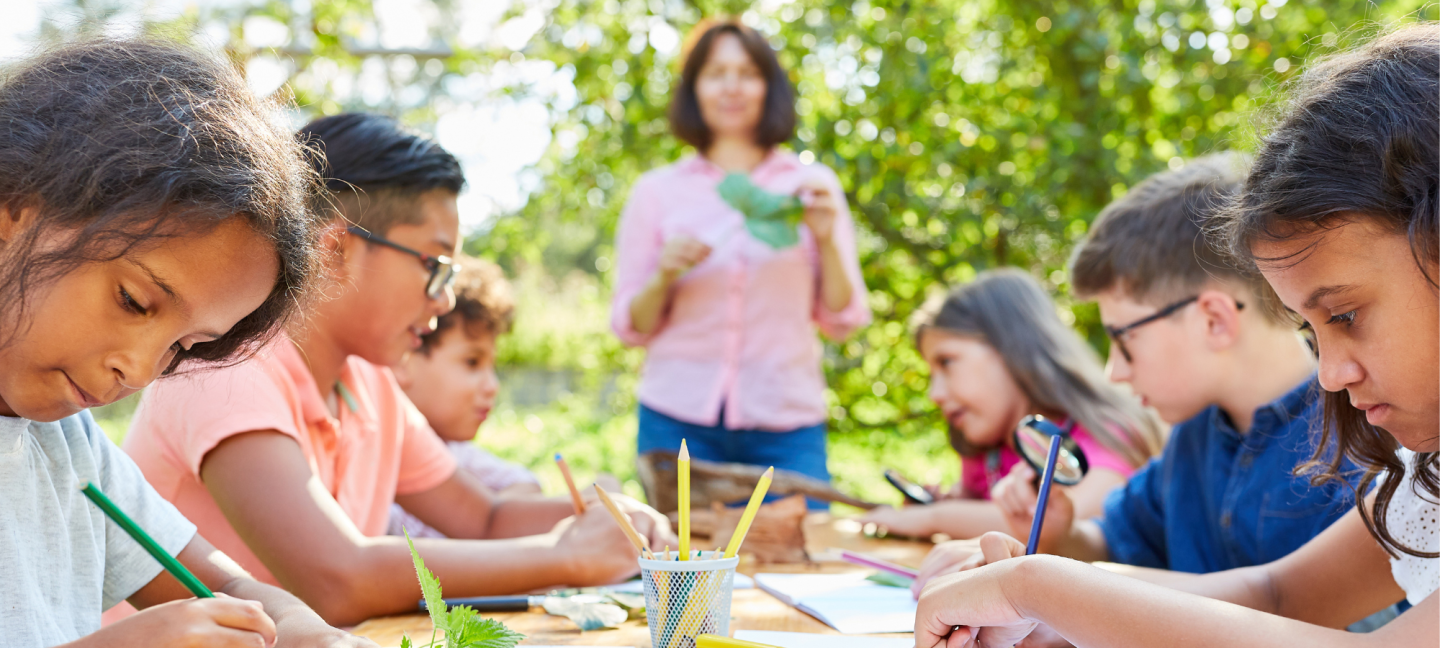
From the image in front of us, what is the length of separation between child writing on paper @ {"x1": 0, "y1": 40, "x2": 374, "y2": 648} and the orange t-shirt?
9.2 inches

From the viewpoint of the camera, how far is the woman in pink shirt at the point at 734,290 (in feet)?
9.84

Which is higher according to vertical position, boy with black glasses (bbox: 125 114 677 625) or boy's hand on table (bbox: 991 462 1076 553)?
boy with black glasses (bbox: 125 114 677 625)

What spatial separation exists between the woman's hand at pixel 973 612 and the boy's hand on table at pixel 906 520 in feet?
3.98

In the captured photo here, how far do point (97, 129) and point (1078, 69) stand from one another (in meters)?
4.07

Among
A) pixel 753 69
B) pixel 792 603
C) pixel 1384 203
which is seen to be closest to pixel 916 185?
pixel 753 69

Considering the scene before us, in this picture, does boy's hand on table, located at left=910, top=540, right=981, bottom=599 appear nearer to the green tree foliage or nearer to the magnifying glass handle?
the magnifying glass handle

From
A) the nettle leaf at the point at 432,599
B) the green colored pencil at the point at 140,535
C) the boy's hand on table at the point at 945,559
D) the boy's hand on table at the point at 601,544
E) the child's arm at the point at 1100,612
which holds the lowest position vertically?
the boy's hand on table at the point at 945,559

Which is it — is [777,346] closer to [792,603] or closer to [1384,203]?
[792,603]

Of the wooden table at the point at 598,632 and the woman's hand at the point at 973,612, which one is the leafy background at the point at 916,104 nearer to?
the wooden table at the point at 598,632

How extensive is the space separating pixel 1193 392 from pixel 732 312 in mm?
1453

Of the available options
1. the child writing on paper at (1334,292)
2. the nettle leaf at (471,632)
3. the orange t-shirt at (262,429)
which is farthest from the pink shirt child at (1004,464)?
the nettle leaf at (471,632)

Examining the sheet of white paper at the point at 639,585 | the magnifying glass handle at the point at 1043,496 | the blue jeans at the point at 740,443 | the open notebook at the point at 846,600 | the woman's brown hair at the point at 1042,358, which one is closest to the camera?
the magnifying glass handle at the point at 1043,496

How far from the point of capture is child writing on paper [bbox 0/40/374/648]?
3.26 feet

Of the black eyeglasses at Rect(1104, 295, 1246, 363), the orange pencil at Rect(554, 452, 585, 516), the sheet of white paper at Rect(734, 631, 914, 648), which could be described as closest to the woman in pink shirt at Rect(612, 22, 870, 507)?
the black eyeglasses at Rect(1104, 295, 1246, 363)
